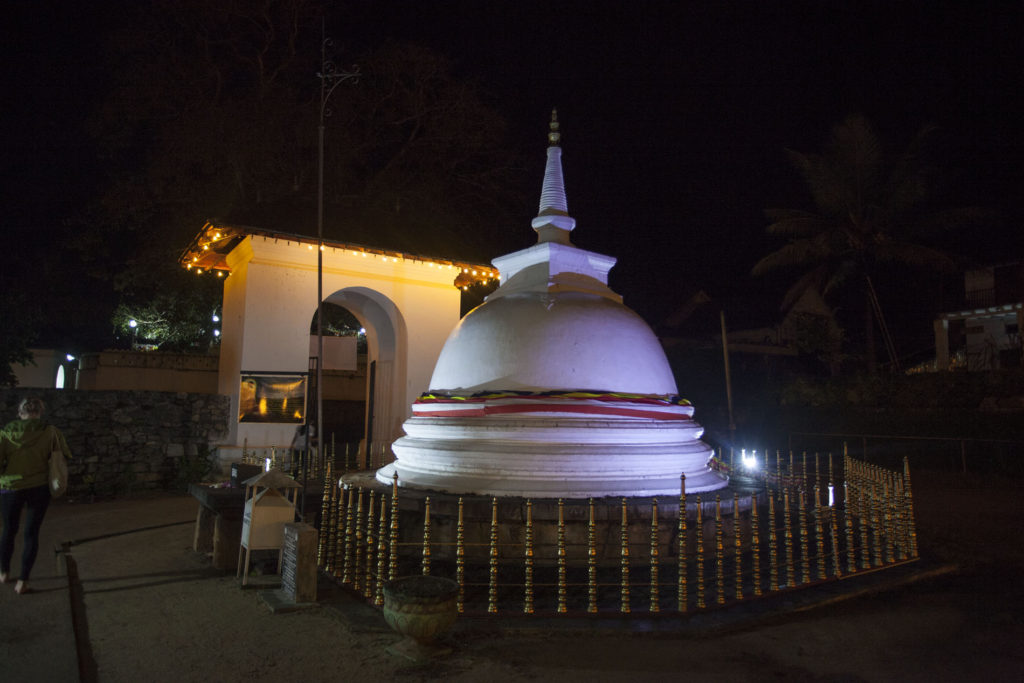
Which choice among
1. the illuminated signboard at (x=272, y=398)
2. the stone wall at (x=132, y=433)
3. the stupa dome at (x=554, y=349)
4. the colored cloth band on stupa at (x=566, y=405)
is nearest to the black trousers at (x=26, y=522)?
the colored cloth band on stupa at (x=566, y=405)

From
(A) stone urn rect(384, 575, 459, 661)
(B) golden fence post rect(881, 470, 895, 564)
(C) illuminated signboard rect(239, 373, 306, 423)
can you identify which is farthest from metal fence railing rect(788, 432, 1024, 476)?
(A) stone urn rect(384, 575, 459, 661)

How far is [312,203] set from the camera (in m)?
15.2

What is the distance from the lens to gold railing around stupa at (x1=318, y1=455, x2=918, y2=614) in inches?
214

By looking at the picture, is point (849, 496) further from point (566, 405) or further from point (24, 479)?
point (24, 479)

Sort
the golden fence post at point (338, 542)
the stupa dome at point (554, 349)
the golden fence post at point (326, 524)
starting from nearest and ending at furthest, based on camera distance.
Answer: the golden fence post at point (338, 542)
the golden fence post at point (326, 524)
the stupa dome at point (554, 349)

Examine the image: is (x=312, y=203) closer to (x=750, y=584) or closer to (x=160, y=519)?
(x=160, y=519)

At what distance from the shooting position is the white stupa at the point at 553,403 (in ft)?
25.2

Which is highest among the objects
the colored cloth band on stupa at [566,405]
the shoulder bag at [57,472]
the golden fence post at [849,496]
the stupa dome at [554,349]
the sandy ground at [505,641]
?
the stupa dome at [554,349]

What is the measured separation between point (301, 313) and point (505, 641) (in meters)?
10.5

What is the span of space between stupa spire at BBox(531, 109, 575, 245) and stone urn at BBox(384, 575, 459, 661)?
248 inches

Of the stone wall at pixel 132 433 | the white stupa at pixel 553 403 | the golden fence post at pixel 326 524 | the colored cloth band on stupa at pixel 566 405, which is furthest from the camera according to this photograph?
the stone wall at pixel 132 433

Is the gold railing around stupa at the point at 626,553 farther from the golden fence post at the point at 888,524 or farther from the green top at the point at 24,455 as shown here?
the green top at the point at 24,455

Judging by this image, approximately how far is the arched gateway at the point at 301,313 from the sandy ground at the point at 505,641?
659cm

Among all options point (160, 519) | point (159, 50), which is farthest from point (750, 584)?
point (159, 50)
